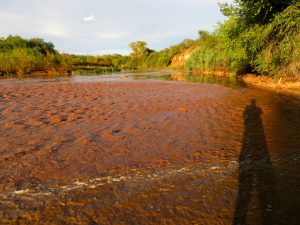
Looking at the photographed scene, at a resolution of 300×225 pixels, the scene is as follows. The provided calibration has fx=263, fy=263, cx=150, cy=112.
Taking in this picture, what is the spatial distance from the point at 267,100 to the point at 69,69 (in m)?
36.0

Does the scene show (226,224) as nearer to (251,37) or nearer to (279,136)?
(279,136)

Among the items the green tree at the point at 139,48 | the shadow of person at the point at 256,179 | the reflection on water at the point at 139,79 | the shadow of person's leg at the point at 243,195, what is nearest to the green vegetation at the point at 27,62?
the reflection on water at the point at 139,79

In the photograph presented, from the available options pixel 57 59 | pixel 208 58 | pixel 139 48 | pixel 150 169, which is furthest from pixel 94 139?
pixel 139 48

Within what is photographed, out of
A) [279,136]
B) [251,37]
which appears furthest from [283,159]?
[251,37]

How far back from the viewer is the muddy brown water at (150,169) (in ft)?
12.0

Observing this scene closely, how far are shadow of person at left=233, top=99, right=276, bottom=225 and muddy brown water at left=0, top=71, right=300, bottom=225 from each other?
16 mm

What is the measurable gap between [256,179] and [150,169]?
74.8 inches

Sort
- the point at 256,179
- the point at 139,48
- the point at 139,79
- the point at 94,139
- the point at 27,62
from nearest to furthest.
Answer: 1. the point at 256,179
2. the point at 94,139
3. the point at 139,79
4. the point at 27,62
5. the point at 139,48

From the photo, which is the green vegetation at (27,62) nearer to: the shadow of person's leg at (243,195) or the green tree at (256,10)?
the green tree at (256,10)

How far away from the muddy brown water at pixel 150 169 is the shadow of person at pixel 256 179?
16mm

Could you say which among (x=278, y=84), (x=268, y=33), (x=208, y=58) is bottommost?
(x=278, y=84)

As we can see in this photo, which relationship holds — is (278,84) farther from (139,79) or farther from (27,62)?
(27,62)

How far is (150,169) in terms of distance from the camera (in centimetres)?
504

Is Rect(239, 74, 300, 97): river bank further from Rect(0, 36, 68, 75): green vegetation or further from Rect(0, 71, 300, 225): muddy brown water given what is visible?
Rect(0, 36, 68, 75): green vegetation
